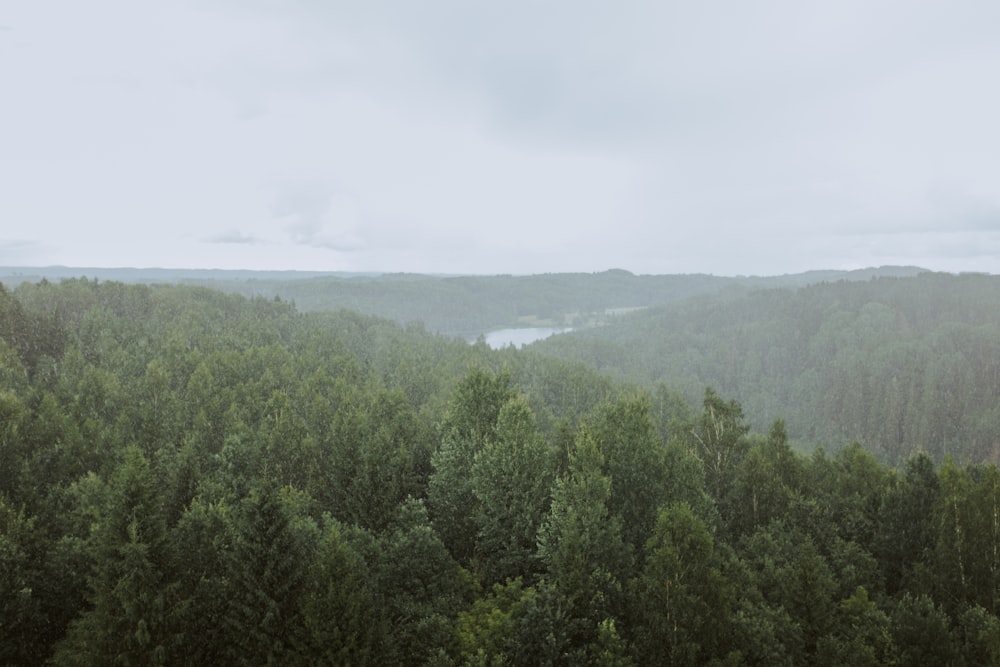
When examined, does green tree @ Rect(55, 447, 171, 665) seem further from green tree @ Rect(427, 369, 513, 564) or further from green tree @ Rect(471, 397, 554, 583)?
green tree @ Rect(427, 369, 513, 564)

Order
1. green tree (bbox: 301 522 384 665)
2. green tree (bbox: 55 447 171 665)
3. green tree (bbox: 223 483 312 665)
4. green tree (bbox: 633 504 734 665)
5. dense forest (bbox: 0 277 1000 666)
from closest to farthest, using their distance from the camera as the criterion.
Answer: green tree (bbox: 55 447 171 665) → green tree (bbox: 301 522 384 665) → dense forest (bbox: 0 277 1000 666) → green tree (bbox: 223 483 312 665) → green tree (bbox: 633 504 734 665)

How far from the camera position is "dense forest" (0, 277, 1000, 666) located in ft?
97.7

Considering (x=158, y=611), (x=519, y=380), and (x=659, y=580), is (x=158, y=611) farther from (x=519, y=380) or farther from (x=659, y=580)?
(x=519, y=380)

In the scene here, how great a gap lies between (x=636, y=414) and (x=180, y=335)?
331 feet

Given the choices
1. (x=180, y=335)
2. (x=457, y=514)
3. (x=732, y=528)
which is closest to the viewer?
(x=457, y=514)

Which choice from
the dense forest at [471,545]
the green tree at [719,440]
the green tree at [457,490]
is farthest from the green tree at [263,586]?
the green tree at [719,440]

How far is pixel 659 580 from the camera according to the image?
32.0 meters

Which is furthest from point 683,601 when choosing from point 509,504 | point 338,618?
point 338,618

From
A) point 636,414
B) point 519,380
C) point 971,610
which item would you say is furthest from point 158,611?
point 519,380

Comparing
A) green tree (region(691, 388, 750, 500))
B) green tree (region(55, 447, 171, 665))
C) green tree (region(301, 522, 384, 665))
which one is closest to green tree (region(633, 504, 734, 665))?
green tree (region(301, 522, 384, 665))

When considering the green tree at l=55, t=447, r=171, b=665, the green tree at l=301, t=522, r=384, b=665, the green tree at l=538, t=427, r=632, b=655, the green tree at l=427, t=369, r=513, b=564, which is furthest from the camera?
the green tree at l=427, t=369, r=513, b=564

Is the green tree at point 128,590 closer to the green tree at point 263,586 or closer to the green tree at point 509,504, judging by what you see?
the green tree at point 263,586

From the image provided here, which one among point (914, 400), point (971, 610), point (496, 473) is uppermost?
point (496, 473)

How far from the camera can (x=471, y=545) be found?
46.4m
